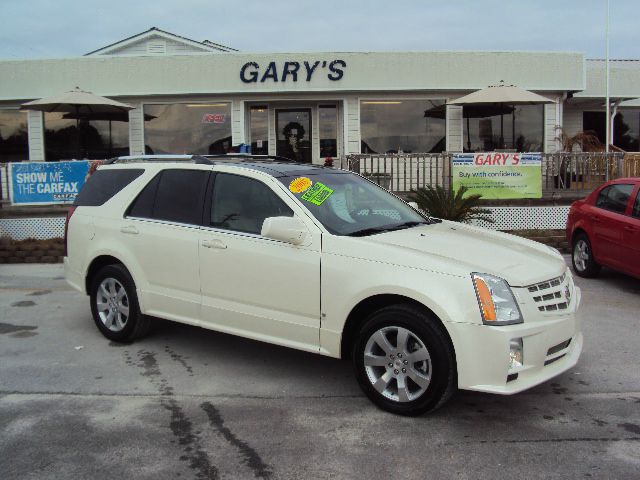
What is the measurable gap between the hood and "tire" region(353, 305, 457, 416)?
432mm

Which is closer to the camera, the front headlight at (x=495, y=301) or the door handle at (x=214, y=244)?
the front headlight at (x=495, y=301)

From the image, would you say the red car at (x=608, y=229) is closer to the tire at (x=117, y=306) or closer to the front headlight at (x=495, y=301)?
the front headlight at (x=495, y=301)

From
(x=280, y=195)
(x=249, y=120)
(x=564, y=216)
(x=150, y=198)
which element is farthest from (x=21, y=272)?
(x=564, y=216)

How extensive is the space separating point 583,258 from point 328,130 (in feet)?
31.4

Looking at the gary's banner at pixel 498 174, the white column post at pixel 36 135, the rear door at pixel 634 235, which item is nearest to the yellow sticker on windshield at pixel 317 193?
the rear door at pixel 634 235

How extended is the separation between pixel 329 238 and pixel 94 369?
2387mm

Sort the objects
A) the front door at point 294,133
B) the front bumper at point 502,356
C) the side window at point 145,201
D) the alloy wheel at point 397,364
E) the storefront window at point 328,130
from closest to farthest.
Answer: the front bumper at point 502,356 < the alloy wheel at point 397,364 < the side window at point 145,201 < the storefront window at point 328,130 < the front door at point 294,133

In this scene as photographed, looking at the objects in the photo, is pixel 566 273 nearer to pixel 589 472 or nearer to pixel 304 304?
pixel 589 472

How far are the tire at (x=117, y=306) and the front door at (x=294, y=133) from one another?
37.7ft

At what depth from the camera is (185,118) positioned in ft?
54.5

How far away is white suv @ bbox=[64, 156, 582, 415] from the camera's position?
3.85 m

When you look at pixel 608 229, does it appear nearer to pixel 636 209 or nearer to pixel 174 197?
pixel 636 209

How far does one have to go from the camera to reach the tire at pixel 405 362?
3873 millimetres

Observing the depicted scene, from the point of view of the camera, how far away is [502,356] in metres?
3.71
